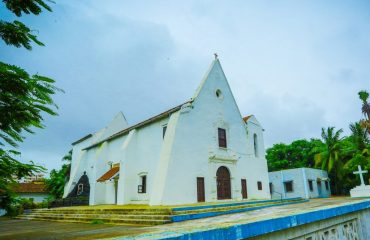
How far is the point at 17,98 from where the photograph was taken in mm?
2029

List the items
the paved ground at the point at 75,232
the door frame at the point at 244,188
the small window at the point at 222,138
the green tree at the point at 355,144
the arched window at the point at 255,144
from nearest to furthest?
the paved ground at the point at 75,232, the small window at the point at 222,138, the door frame at the point at 244,188, the arched window at the point at 255,144, the green tree at the point at 355,144

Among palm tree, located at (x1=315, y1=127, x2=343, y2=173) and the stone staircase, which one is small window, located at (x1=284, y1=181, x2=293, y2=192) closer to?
palm tree, located at (x1=315, y1=127, x2=343, y2=173)

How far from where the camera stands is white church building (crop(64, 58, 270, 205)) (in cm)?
1658

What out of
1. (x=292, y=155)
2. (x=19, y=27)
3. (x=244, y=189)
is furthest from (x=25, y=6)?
(x=292, y=155)

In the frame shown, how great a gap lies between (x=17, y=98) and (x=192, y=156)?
1591cm

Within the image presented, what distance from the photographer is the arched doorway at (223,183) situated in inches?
747

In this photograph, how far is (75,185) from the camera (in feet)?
88.8

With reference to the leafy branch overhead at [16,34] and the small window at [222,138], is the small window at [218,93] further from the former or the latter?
the leafy branch overhead at [16,34]

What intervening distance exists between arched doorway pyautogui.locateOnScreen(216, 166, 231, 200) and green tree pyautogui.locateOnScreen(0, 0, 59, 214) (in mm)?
17553

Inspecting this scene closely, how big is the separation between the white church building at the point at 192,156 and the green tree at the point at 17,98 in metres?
13.6

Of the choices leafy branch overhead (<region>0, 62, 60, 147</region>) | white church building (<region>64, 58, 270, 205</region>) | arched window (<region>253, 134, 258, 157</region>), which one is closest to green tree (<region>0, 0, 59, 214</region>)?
leafy branch overhead (<region>0, 62, 60, 147</region>)

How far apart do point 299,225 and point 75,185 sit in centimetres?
2842

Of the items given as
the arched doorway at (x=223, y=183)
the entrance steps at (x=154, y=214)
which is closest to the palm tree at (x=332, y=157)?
the arched doorway at (x=223, y=183)

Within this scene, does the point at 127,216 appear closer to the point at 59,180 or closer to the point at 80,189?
the point at 80,189
